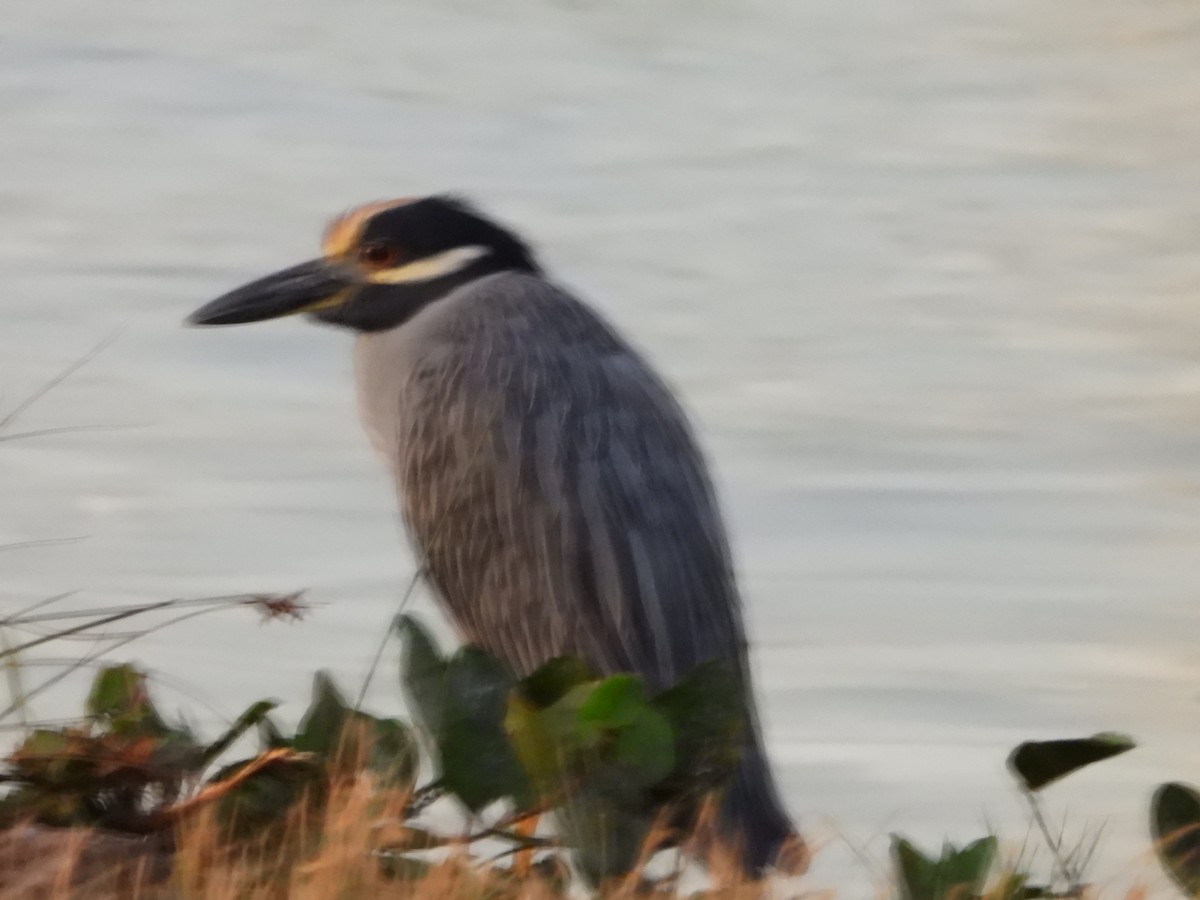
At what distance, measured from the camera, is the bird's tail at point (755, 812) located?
2711 mm

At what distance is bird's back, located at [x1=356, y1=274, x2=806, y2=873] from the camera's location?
3178 millimetres

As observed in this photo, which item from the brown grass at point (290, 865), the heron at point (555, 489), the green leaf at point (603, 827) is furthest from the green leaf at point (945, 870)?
the heron at point (555, 489)

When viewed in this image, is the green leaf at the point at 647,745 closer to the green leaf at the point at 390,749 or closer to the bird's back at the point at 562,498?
the green leaf at the point at 390,749

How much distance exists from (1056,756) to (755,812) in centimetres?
137

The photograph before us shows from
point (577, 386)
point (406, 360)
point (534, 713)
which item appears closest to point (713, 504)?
point (577, 386)

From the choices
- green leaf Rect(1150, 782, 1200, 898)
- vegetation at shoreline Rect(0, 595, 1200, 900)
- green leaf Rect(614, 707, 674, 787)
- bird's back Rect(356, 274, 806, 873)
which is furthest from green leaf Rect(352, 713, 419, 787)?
bird's back Rect(356, 274, 806, 873)

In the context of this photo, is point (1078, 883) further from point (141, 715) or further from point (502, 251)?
point (502, 251)

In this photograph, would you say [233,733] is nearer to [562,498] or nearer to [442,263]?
[562,498]

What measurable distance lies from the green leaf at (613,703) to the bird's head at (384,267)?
2.30 m

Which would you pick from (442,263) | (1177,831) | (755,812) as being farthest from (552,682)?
(442,263)

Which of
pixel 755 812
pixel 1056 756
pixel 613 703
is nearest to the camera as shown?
pixel 613 703

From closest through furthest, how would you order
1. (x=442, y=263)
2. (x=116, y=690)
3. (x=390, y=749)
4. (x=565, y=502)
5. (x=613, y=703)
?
1. (x=613, y=703)
2. (x=390, y=749)
3. (x=116, y=690)
4. (x=565, y=502)
5. (x=442, y=263)

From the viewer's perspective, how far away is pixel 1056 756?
59.8 inches

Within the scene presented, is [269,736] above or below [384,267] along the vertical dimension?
below
